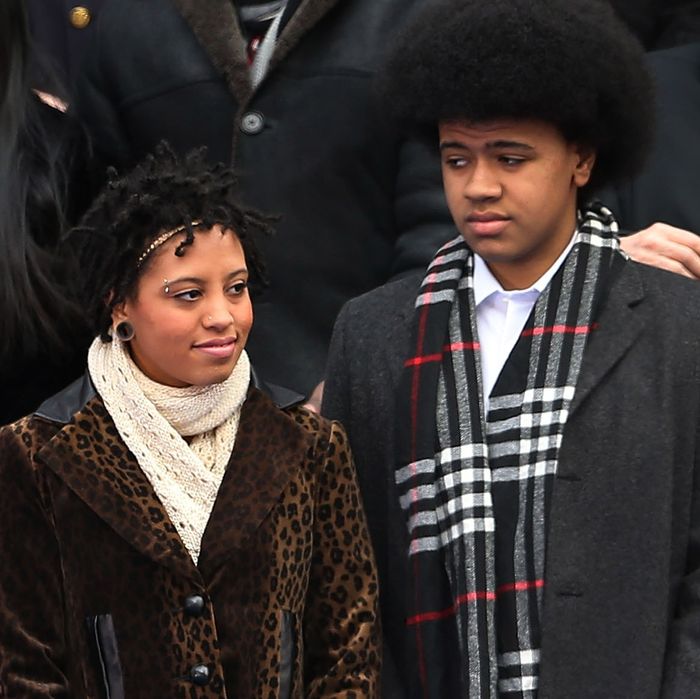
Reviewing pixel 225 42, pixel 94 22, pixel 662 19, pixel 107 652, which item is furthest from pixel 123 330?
pixel 662 19

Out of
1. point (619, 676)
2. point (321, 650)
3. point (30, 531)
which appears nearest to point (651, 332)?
point (619, 676)

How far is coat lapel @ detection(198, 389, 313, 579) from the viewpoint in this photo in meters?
3.29

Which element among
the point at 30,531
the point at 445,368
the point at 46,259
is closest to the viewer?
the point at 30,531

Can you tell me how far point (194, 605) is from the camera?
128 inches

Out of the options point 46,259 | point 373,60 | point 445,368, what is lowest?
point 445,368

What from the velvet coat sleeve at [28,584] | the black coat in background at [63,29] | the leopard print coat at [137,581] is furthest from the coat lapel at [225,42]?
the velvet coat sleeve at [28,584]

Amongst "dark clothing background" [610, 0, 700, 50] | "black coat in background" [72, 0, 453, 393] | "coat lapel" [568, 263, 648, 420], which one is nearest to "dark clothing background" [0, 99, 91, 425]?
"black coat in background" [72, 0, 453, 393]

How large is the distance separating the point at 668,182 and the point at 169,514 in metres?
1.48

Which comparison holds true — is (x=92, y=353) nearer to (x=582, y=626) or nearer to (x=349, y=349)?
(x=349, y=349)

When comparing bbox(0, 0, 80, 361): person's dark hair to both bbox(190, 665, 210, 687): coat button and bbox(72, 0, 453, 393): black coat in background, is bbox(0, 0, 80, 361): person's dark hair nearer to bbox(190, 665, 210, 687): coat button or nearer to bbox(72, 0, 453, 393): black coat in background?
bbox(72, 0, 453, 393): black coat in background

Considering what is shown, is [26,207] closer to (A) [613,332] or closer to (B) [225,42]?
(B) [225,42]

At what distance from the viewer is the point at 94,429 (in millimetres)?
3316

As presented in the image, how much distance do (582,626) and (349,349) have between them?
744 mm

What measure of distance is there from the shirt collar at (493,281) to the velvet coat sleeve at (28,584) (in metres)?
0.94
